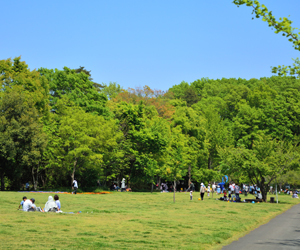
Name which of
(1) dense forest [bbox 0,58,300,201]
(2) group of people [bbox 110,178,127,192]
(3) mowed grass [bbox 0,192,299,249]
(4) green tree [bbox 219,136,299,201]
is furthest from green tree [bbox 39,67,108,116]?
(3) mowed grass [bbox 0,192,299,249]

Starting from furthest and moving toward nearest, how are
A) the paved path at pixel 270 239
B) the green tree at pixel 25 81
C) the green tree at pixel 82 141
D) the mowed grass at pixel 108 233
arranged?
the green tree at pixel 25 81, the green tree at pixel 82 141, the paved path at pixel 270 239, the mowed grass at pixel 108 233

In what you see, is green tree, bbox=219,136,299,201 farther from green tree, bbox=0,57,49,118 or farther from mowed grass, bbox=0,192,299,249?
green tree, bbox=0,57,49,118

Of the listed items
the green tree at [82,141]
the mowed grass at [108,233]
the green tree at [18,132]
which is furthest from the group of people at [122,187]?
the mowed grass at [108,233]

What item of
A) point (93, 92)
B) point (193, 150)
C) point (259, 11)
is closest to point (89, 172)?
point (93, 92)

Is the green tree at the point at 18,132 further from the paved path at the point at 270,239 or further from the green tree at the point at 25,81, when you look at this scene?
the paved path at the point at 270,239

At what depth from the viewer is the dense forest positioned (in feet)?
133

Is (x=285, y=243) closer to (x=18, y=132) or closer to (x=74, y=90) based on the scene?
(x=18, y=132)

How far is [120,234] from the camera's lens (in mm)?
13773

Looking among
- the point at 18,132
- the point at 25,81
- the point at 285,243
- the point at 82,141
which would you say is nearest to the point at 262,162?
the point at 82,141

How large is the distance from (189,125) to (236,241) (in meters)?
54.8

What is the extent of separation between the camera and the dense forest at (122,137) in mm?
40625

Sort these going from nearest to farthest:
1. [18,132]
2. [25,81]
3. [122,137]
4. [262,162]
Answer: [262,162] → [18,132] → [25,81] → [122,137]

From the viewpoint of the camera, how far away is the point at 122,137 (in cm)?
5391

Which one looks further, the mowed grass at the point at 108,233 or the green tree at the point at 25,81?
the green tree at the point at 25,81
